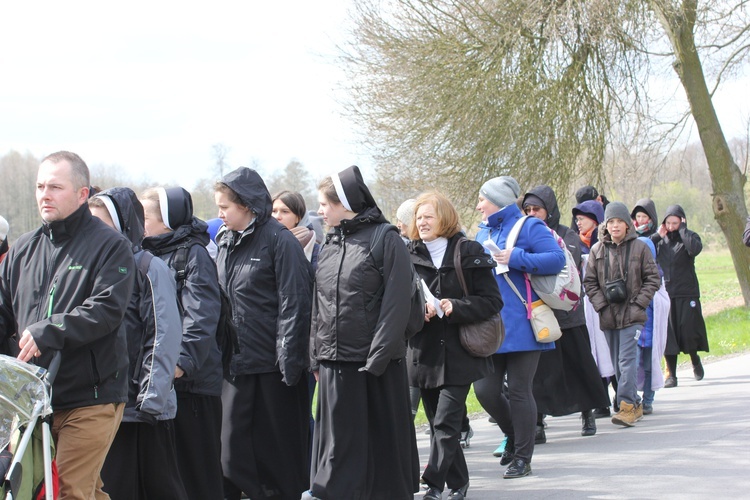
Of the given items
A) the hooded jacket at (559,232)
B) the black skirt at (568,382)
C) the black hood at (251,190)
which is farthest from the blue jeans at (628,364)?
the black hood at (251,190)

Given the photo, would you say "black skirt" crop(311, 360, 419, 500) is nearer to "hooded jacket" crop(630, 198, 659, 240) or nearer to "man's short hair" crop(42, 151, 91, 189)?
"man's short hair" crop(42, 151, 91, 189)

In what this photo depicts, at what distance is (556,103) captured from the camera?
678 inches

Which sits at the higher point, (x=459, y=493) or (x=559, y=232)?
(x=559, y=232)

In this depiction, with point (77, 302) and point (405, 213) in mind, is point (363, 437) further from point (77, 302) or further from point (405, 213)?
point (405, 213)

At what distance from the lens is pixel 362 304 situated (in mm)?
5328

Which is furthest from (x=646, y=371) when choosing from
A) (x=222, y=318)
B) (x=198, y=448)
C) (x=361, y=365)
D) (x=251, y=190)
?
(x=198, y=448)

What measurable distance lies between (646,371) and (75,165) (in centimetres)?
645

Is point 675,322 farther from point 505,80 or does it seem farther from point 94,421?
point 94,421

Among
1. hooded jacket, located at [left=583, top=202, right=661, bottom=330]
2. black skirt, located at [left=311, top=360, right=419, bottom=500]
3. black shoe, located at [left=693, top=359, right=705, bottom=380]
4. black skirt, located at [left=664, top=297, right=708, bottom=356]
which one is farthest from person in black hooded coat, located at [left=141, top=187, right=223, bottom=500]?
black shoe, located at [left=693, top=359, right=705, bottom=380]

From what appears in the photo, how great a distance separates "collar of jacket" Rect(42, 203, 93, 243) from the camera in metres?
4.23

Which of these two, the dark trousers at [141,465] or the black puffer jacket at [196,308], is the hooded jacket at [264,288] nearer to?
the black puffer jacket at [196,308]

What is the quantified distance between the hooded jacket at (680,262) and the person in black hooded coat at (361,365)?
23.4ft

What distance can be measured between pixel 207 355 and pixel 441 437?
1.63 metres

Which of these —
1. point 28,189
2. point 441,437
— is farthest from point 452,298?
point 28,189
